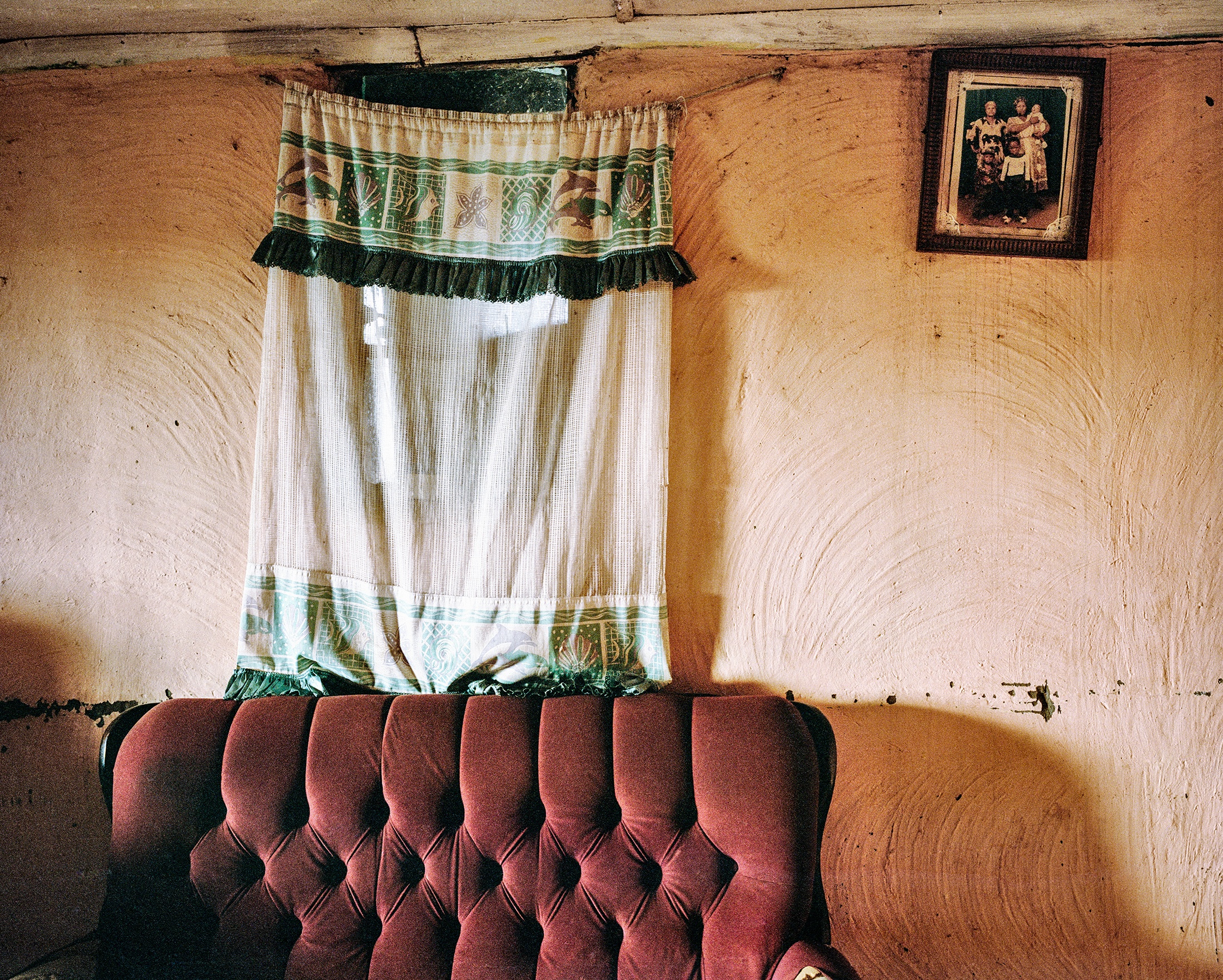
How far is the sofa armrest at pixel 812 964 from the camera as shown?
45.3 inches

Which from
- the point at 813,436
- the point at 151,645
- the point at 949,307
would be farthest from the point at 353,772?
the point at 949,307

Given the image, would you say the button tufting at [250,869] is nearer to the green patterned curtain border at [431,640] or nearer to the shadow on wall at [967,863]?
the green patterned curtain border at [431,640]

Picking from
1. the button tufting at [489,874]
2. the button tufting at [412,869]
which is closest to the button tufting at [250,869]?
the button tufting at [412,869]

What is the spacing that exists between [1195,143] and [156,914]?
2.74 metres

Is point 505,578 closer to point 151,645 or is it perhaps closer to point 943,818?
point 151,645

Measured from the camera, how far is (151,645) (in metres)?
1.65

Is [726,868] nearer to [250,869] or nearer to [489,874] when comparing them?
[489,874]

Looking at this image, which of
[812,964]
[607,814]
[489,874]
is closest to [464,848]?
[489,874]

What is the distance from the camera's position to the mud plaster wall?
156 centimetres

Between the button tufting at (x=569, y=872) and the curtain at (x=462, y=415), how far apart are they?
35 cm

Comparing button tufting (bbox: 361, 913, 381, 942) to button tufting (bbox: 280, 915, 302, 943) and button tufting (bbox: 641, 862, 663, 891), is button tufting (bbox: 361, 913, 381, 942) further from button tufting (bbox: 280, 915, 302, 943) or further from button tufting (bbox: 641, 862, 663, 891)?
button tufting (bbox: 641, 862, 663, 891)

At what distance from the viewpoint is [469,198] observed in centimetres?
157

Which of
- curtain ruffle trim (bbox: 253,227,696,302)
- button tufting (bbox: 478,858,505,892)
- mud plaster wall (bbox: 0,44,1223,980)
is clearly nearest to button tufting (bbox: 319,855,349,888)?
button tufting (bbox: 478,858,505,892)

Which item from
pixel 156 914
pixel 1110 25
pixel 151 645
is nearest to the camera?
pixel 156 914
